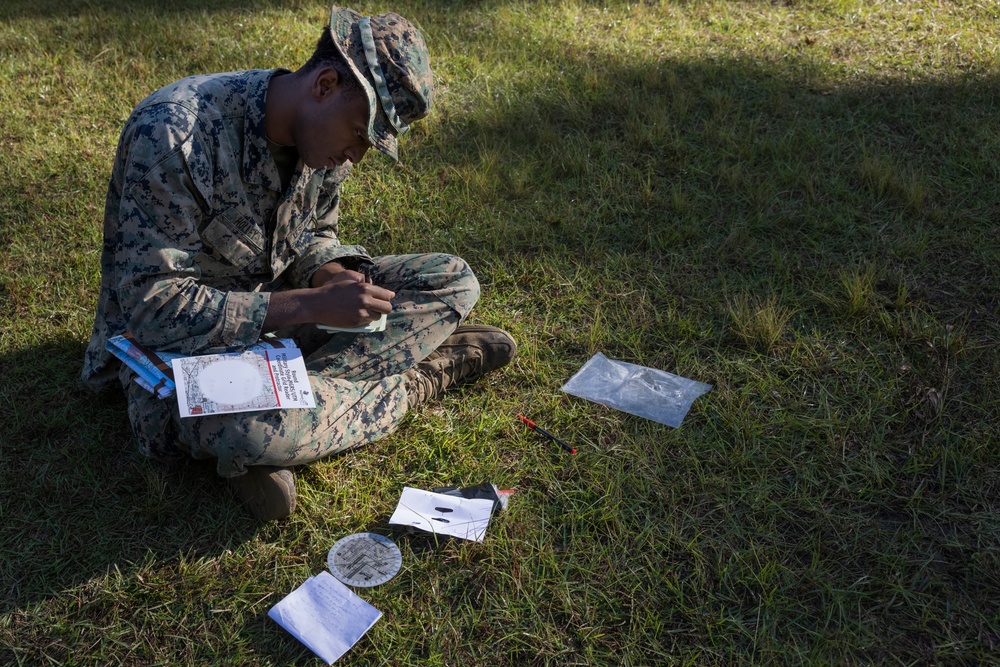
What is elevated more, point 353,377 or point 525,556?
point 353,377

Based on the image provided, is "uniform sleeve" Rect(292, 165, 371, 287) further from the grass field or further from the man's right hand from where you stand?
the grass field

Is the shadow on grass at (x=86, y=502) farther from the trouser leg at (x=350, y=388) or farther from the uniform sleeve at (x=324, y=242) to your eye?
the uniform sleeve at (x=324, y=242)

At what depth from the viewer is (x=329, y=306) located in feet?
9.52

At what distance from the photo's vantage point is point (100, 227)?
14.7 feet

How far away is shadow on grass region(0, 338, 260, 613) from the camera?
2729mm

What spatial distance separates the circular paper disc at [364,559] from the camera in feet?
8.77

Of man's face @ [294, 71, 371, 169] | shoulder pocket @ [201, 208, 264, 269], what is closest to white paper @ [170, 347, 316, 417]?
shoulder pocket @ [201, 208, 264, 269]

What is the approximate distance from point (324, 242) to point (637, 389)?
147 cm

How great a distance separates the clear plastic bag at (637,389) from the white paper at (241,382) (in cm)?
121

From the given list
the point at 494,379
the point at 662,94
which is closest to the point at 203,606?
the point at 494,379

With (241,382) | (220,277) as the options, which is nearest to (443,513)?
(241,382)

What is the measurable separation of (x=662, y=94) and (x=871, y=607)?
386cm

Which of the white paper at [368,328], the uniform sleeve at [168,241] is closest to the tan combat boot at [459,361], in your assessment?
the white paper at [368,328]

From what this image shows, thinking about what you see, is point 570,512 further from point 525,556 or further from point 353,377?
point 353,377
